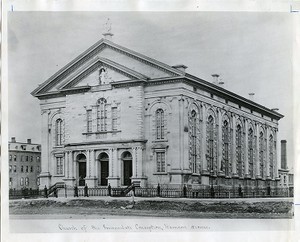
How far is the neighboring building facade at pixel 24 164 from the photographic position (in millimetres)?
6648

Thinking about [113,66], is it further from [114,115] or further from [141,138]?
[141,138]

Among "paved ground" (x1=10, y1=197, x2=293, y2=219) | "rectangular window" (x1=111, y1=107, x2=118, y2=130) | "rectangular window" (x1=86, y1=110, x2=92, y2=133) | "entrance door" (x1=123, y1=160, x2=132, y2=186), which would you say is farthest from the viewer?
"rectangular window" (x1=86, y1=110, x2=92, y2=133)

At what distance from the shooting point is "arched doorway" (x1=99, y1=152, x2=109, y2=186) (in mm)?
7102

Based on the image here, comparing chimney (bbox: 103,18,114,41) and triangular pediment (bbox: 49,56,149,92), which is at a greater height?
chimney (bbox: 103,18,114,41)

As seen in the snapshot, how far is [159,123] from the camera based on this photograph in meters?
7.07

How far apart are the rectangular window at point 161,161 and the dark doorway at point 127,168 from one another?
0.30 meters

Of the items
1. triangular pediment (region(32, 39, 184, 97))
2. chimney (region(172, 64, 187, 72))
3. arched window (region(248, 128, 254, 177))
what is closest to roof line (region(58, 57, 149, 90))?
triangular pediment (region(32, 39, 184, 97))

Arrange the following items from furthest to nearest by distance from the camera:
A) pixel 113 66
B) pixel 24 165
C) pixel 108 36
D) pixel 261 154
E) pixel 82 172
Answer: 1. pixel 261 154
2. pixel 82 172
3. pixel 113 66
4. pixel 24 165
5. pixel 108 36

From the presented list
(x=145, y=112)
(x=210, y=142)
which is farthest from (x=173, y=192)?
(x=145, y=112)

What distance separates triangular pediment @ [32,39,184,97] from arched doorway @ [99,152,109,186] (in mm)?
771

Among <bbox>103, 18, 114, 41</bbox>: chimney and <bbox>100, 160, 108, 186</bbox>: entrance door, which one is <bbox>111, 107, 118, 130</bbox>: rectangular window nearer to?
<bbox>100, 160, 108, 186</bbox>: entrance door

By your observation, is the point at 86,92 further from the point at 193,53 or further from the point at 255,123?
the point at 255,123

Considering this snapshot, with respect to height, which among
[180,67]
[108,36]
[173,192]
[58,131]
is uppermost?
[108,36]

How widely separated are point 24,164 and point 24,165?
25mm
